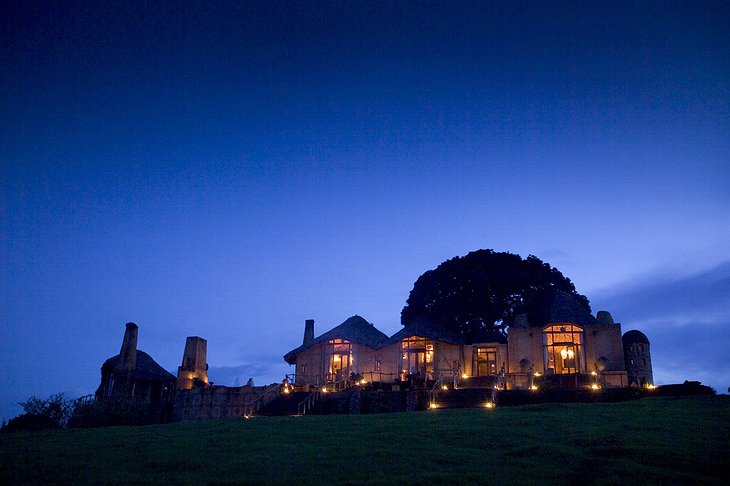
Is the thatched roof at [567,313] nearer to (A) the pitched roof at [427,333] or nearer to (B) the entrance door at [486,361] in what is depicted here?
(B) the entrance door at [486,361]

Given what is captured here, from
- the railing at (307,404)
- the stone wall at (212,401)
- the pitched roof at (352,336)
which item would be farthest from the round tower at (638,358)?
the stone wall at (212,401)

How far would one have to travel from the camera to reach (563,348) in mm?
37719

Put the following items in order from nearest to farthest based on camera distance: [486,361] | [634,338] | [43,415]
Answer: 1. [43,415]
2. [634,338]
3. [486,361]

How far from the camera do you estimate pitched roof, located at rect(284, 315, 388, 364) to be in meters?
41.7

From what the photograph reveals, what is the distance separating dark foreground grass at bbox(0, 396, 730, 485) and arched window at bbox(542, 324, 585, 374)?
65.3 ft

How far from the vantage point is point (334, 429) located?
15.8 m

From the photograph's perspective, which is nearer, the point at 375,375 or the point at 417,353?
the point at 375,375

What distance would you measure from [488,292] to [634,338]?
521 inches

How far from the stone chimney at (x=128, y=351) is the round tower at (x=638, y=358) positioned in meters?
37.5

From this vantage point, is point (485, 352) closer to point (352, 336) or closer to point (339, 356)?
point (352, 336)

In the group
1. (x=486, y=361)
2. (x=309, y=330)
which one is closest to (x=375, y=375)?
(x=486, y=361)

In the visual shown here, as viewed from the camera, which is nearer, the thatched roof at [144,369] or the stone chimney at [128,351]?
the stone chimney at [128,351]

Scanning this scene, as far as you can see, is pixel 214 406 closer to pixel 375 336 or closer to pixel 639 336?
pixel 375 336

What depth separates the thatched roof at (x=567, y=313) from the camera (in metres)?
37.7
